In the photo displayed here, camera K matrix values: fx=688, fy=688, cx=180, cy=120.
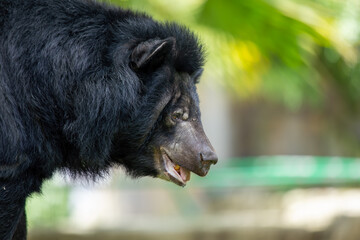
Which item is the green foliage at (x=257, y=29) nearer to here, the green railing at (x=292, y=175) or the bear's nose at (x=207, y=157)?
the bear's nose at (x=207, y=157)

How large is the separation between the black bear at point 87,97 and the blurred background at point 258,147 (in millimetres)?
483

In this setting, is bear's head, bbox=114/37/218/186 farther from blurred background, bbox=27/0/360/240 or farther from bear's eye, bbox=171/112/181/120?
blurred background, bbox=27/0/360/240

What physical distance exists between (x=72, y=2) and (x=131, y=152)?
39.9 inches

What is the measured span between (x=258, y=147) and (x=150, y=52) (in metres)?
14.8

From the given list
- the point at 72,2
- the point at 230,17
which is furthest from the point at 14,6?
the point at 230,17

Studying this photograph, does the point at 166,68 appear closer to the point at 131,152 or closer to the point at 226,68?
the point at 131,152

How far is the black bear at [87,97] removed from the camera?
4.04 meters

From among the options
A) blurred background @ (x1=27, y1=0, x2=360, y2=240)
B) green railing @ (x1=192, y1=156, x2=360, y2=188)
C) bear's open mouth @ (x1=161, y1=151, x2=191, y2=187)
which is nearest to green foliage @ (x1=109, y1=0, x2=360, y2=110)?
blurred background @ (x1=27, y1=0, x2=360, y2=240)

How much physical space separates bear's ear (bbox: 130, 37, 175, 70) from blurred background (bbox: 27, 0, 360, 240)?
738 mm

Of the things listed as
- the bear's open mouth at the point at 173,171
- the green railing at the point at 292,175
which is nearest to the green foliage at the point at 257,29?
the bear's open mouth at the point at 173,171

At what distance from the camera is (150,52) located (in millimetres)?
4125

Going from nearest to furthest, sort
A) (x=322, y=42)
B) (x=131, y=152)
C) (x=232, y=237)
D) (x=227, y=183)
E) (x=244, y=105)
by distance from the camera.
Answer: (x=131, y=152), (x=322, y=42), (x=232, y=237), (x=227, y=183), (x=244, y=105)

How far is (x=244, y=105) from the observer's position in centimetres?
1880

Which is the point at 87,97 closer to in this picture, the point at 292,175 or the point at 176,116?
the point at 176,116
